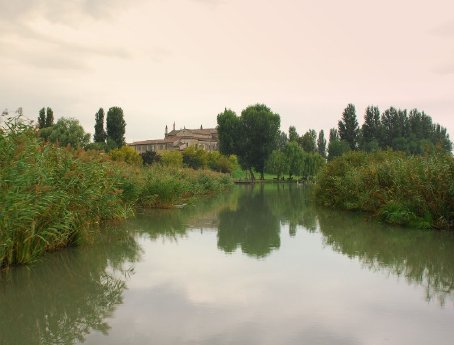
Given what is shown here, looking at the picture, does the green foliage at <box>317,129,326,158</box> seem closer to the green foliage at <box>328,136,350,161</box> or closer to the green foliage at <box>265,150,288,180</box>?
the green foliage at <box>328,136,350,161</box>

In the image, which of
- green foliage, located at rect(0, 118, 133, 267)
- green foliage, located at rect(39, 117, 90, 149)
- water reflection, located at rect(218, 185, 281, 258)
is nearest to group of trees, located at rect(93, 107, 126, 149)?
green foliage, located at rect(39, 117, 90, 149)

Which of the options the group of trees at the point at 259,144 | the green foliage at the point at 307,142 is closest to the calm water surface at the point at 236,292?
the group of trees at the point at 259,144

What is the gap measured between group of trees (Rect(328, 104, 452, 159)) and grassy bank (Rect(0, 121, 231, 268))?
7292cm

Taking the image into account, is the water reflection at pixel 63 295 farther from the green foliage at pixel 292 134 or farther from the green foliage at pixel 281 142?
the green foliage at pixel 292 134

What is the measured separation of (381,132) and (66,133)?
56.3 metres

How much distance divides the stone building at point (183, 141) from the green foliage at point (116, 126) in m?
39.1

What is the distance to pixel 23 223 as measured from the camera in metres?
7.77

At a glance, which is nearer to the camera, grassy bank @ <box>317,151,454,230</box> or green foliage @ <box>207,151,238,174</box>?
grassy bank @ <box>317,151,454,230</box>

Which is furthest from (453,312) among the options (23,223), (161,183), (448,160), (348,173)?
(161,183)

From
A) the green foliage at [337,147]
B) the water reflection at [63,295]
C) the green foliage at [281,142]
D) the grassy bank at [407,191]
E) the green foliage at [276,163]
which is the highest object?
the green foliage at [281,142]

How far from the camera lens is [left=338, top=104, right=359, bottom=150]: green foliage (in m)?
85.4

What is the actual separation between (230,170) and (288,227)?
5311cm

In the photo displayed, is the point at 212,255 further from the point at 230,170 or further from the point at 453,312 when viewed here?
the point at 230,170

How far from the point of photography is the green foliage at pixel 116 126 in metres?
67.2
